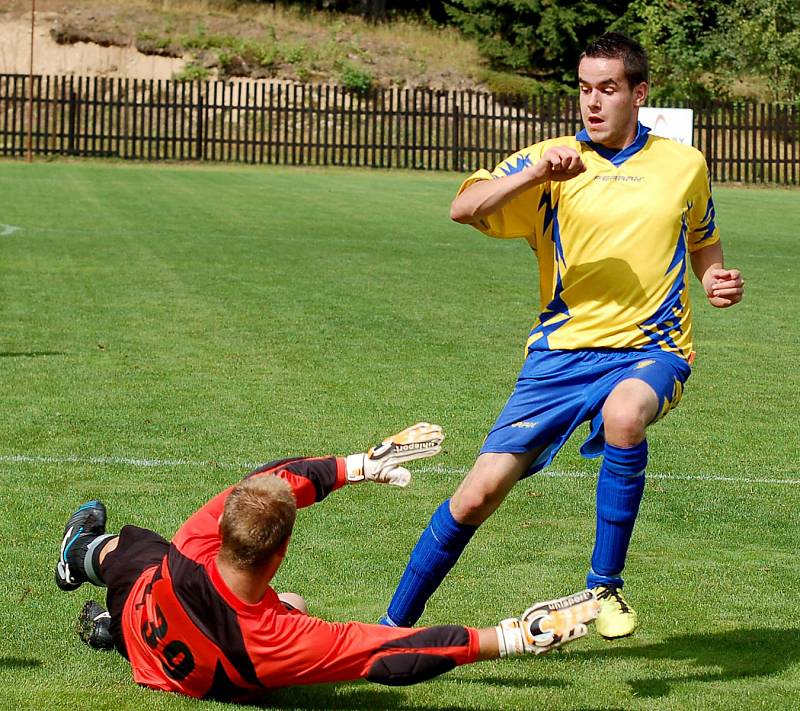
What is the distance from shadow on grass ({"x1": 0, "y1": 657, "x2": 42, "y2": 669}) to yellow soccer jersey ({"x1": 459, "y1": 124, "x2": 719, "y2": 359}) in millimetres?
2140

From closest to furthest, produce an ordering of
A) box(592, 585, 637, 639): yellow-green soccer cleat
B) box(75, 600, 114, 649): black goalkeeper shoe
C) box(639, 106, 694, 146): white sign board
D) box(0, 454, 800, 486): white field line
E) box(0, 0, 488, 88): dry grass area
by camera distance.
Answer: box(592, 585, 637, 639): yellow-green soccer cleat, box(75, 600, 114, 649): black goalkeeper shoe, box(0, 454, 800, 486): white field line, box(639, 106, 694, 146): white sign board, box(0, 0, 488, 88): dry grass area

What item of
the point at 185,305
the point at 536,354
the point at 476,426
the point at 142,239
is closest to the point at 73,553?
the point at 536,354

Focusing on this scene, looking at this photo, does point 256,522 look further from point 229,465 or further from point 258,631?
point 229,465

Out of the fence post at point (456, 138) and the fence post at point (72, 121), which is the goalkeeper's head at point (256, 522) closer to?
the fence post at point (456, 138)

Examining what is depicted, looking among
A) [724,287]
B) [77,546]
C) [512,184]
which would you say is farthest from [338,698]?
[724,287]

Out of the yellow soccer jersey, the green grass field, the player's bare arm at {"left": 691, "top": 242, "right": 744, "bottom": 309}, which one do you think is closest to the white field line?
the green grass field

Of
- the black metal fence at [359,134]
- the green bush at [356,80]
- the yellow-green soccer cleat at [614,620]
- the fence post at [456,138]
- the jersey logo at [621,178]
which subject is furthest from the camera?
the green bush at [356,80]

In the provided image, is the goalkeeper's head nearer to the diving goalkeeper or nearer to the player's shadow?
the diving goalkeeper

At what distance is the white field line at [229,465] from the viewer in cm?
752

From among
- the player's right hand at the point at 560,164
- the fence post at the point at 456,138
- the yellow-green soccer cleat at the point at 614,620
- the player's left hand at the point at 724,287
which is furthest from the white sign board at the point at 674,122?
the yellow-green soccer cleat at the point at 614,620

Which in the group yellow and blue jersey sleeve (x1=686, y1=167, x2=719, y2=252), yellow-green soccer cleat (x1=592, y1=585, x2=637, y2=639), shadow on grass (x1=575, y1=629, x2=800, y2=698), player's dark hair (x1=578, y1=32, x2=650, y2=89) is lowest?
shadow on grass (x1=575, y1=629, x2=800, y2=698)

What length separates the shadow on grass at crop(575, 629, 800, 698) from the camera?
4.66 m

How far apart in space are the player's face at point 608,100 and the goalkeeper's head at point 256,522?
1918mm

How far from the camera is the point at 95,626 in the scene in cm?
483
